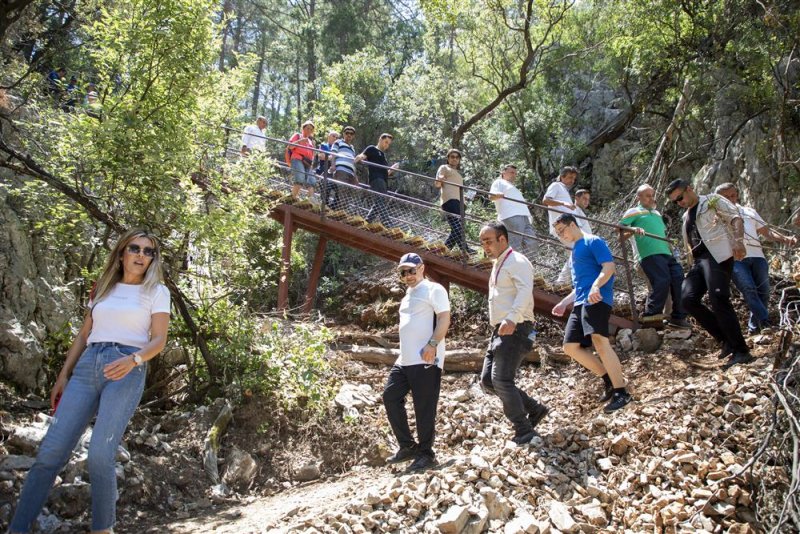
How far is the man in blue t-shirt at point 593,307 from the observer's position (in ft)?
16.8

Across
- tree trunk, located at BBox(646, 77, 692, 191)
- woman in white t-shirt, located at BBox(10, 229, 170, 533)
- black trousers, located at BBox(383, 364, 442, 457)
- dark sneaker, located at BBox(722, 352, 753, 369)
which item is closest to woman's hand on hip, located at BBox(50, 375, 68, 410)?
woman in white t-shirt, located at BBox(10, 229, 170, 533)

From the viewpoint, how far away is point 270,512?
4.47 meters

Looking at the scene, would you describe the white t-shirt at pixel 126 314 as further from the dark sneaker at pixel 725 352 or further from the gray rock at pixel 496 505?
the dark sneaker at pixel 725 352

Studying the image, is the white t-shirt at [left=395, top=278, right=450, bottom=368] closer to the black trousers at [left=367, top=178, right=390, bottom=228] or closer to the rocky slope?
the rocky slope

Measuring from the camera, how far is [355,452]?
5746 mm

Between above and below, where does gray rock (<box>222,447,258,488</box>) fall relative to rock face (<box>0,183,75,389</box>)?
below

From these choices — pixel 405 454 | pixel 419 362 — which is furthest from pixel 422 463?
pixel 419 362

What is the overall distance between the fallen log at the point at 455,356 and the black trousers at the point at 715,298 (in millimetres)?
1987

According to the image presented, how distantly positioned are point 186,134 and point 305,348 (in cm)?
229

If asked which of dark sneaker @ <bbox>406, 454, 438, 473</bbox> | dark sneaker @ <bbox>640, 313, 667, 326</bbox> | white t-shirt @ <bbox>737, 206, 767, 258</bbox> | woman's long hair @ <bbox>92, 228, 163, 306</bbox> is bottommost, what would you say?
dark sneaker @ <bbox>406, 454, 438, 473</bbox>

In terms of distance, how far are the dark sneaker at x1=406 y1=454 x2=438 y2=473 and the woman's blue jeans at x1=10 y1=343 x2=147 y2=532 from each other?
6.66ft

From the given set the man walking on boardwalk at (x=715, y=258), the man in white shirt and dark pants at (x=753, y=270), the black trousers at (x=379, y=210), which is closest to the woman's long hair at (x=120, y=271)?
the man walking on boardwalk at (x=715, y=258)

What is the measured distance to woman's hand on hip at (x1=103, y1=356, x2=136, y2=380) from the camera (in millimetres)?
3389

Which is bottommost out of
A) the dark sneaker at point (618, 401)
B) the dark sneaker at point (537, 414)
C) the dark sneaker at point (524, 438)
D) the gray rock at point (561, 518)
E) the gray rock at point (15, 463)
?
the gray rock at point (561, 518)
